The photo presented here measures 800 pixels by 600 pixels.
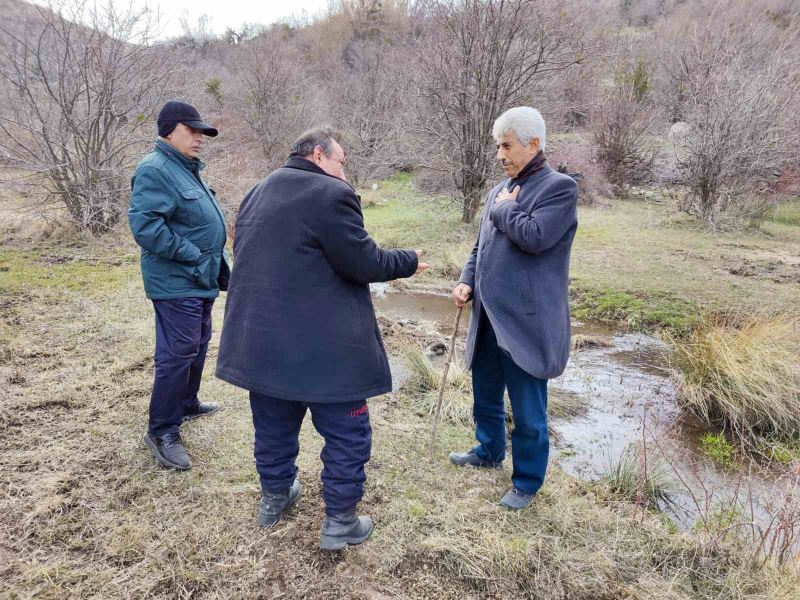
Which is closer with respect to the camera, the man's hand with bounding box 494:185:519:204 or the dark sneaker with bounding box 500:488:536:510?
the man's hand with bounding box 494:185:519:204

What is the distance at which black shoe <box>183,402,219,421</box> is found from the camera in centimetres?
329

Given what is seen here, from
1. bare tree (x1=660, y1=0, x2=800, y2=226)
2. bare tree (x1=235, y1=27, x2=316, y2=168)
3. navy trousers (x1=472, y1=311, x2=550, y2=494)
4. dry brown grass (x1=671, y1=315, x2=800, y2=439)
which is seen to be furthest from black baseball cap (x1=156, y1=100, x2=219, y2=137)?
bare tree (x1=235, y1=27, x2=316, y2=168)

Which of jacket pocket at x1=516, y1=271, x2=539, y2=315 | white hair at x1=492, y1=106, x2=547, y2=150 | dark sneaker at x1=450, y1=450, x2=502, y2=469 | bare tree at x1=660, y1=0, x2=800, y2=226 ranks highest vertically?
bare tree at x1=660, y1=0, x2=800, y2=226

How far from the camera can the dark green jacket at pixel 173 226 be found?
2576mm

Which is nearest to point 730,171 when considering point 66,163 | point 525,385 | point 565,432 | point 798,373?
point 798,373

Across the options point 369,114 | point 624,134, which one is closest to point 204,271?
point 624,134

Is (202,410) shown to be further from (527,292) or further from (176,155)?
(527,292)

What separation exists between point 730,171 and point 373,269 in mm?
11880

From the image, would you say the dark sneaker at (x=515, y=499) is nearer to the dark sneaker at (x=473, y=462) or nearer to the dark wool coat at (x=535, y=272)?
the dark sneaker at (x=473, y=462)

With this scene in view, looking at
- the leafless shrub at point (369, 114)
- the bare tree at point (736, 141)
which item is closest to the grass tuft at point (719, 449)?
the bare tree at point (736, 141)

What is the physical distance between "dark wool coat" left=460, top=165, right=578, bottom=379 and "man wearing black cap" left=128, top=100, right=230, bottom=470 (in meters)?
1.59

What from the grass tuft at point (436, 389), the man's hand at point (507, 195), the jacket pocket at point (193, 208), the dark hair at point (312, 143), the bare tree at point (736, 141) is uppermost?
the bare tree at point (736, 141)

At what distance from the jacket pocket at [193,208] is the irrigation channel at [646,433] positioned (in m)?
2.15

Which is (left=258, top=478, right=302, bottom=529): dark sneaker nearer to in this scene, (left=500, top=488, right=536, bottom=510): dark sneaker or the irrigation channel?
(left=500, top=488, right=536, bottom=510): dark sneaker
